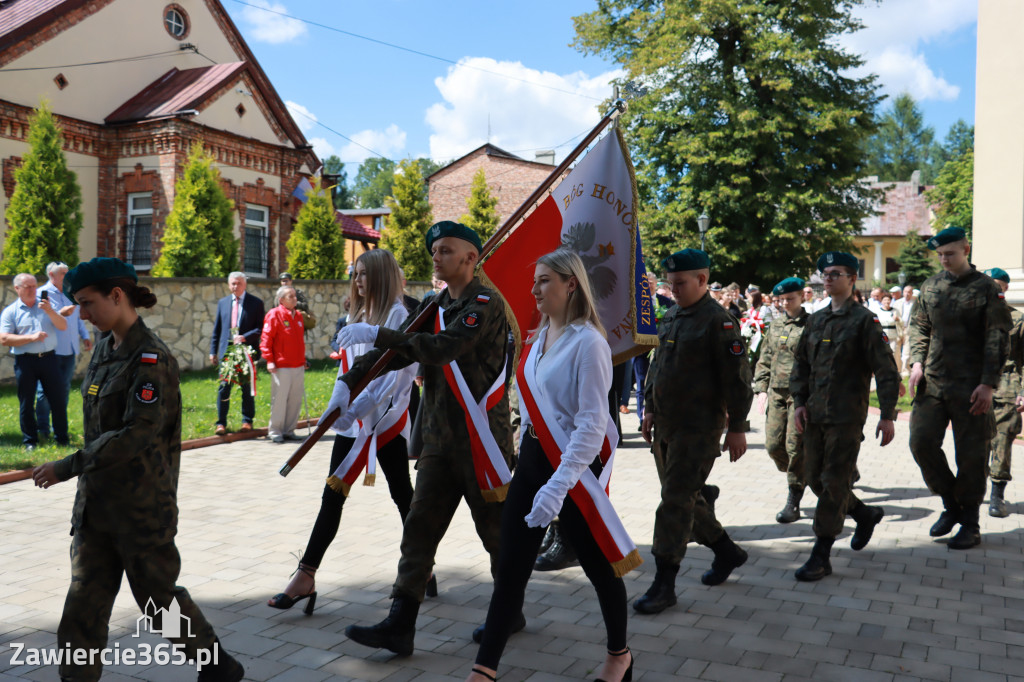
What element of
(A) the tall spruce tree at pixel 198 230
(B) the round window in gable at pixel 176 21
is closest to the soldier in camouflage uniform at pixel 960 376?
(A) the tall spruce tree at pixel 198 230

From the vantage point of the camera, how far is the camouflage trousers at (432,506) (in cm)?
423

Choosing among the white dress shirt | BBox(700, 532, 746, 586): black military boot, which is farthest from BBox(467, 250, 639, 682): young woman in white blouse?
BBox(700, 532, 746, 586): black military boot

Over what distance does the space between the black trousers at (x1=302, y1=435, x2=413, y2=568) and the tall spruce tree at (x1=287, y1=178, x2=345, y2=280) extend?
19.3 m

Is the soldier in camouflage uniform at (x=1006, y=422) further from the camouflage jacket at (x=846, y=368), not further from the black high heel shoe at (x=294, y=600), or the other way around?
the black high heel shoe at (x=294, y=600)

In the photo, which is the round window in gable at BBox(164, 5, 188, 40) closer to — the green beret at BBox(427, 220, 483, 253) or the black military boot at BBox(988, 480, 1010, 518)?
the green beret at BBox(427, 220, 483, 253)

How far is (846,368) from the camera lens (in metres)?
5.85

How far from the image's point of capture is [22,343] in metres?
Answer: 9.59

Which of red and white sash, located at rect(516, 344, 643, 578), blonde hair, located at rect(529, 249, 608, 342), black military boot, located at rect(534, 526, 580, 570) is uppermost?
blonde hair, located at rect(529, 249, 608, 342)

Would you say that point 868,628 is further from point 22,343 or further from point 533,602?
point 22,343

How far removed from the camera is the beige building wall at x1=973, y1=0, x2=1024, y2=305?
46.7ft

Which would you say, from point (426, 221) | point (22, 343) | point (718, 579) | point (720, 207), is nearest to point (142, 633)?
point (718, 579)

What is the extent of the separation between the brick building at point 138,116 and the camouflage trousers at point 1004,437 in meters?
20.5

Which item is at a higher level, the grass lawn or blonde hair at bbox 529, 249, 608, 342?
blonde hair at bbox 529, 249, 608, 342

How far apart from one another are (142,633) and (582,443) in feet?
8.34
